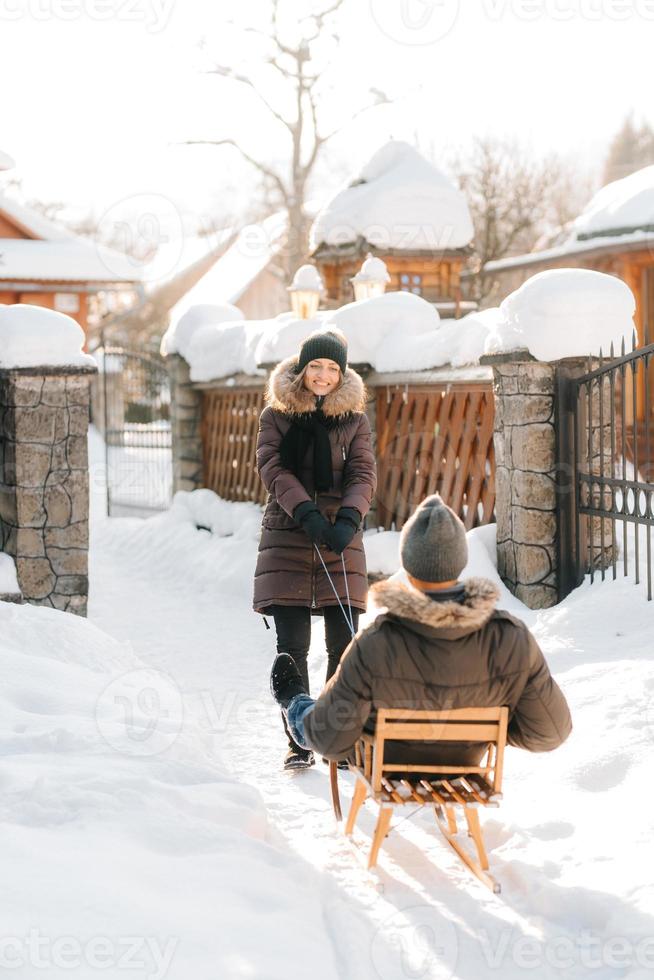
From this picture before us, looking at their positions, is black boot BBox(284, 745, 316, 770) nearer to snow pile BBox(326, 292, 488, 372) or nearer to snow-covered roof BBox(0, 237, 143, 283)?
snow pile BBox(326, 292, 488, 372)

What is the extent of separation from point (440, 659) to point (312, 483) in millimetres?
1468

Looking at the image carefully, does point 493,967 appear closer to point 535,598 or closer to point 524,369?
point 535,598

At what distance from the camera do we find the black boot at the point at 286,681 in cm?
411

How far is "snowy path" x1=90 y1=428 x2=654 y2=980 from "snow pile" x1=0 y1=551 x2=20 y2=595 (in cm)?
141

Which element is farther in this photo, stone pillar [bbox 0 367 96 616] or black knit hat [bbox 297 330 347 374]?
stone pillar [bbox 0 367 96 616]

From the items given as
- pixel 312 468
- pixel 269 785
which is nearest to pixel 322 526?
pixel 312 468

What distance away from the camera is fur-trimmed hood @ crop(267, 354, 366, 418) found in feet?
14.1

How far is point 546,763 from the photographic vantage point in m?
4.21

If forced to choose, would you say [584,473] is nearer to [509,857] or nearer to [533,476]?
[533,476]

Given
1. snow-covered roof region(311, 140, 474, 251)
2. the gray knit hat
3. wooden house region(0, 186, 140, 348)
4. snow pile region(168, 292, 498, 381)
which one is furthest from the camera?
wooden house region(0, 186, 140, 348)

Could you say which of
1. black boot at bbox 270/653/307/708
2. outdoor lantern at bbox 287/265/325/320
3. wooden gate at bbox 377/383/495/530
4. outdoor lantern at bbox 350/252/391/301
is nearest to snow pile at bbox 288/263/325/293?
Result: outdoor lantern at bbox 287/265/325/320

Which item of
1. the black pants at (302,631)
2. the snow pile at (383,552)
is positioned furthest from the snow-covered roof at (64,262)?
the black pants at (302,631)

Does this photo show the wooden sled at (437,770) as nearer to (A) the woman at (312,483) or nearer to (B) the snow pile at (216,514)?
(A) the woman at (312,483)

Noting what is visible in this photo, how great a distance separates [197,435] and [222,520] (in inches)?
61.0
